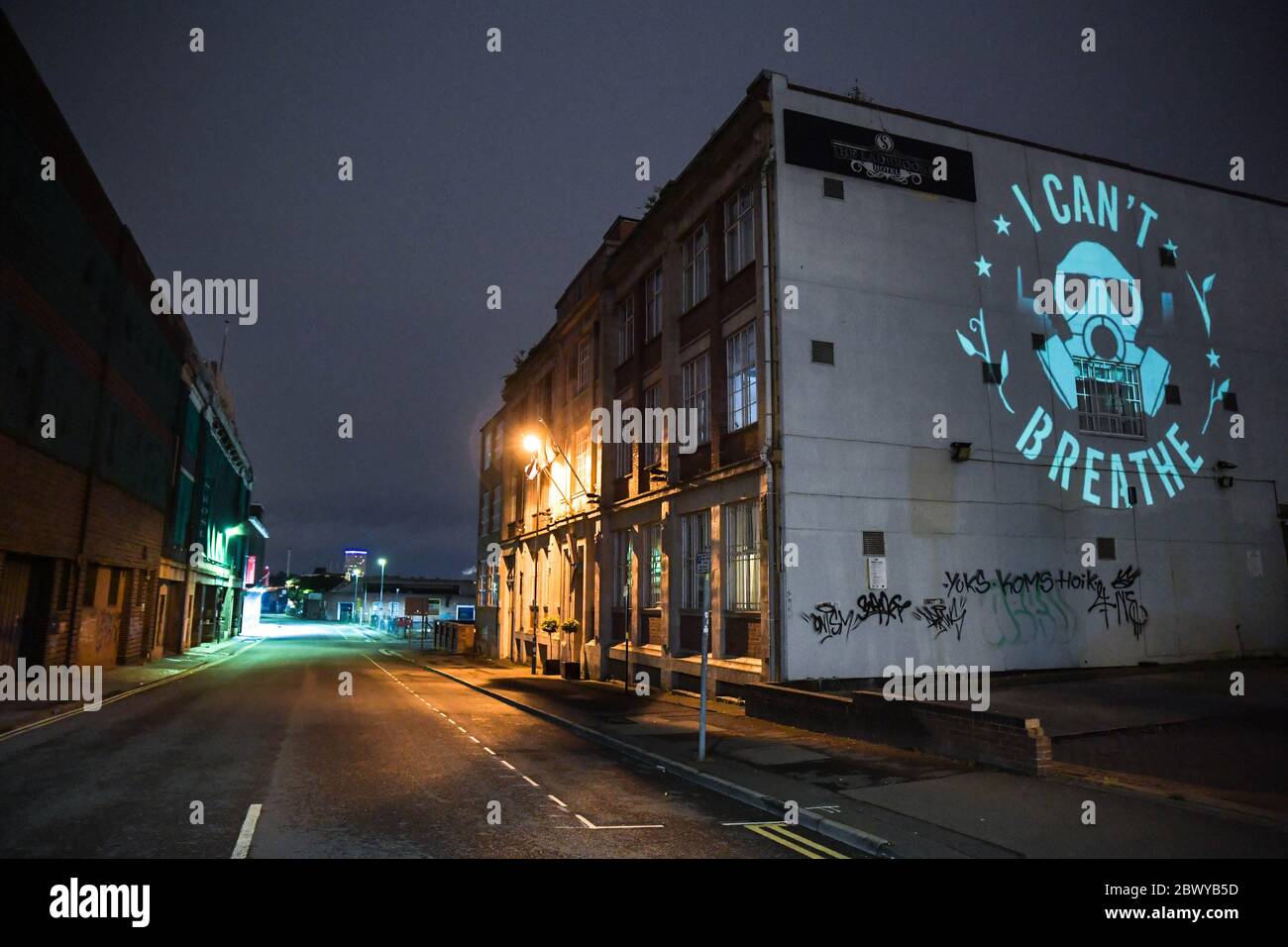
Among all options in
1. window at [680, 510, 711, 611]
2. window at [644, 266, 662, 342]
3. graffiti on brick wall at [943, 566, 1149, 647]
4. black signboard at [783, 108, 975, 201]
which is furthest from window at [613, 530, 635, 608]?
black signboard at [783, 108, 975, 201]

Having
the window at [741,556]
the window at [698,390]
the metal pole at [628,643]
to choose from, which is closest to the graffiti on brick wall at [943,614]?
the window at [741,556]

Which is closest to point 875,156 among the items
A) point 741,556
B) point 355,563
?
point 741,556

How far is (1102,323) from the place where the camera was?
2191 centimetres

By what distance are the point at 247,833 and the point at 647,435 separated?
19721 millimetres

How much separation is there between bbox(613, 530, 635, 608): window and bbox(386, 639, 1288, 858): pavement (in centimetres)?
1159

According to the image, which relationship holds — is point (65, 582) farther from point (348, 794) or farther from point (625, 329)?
point (348, 794)

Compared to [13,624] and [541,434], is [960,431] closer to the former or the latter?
[541,434]

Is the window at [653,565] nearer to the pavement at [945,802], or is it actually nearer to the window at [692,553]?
the window at [692,553]

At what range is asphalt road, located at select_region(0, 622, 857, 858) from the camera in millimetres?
7469

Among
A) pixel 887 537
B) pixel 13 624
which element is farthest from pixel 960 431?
pixel 13 624

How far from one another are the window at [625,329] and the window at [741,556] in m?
10.2

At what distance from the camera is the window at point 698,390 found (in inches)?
889
